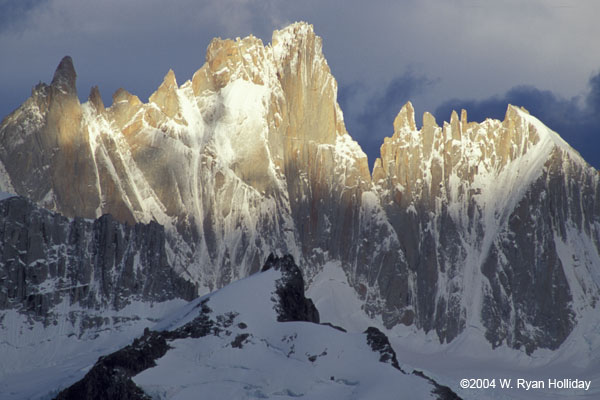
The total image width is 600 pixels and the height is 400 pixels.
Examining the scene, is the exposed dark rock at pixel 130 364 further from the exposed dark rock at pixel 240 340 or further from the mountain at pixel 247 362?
the exposed dark rock at pixel 240 340

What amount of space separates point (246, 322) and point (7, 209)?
5139 centimetres

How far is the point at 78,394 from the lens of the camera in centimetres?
15288

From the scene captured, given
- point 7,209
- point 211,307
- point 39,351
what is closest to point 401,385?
point 211,307

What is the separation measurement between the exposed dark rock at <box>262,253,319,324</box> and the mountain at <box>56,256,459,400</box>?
27.1 inches

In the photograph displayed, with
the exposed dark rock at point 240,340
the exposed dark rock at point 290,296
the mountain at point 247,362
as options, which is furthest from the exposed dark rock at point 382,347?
the exposed dark rock at point 240,340

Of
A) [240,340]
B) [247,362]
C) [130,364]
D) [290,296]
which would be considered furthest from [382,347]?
[130,364]

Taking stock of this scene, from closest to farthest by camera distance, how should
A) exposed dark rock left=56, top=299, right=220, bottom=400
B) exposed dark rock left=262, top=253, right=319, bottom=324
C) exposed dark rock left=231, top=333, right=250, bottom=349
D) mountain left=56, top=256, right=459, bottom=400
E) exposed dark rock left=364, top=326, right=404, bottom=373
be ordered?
exposed dark rock left=56, top=299, right=220, bottom=400 → mountain left=56, top=256, right=459, bottom=400 → exposed dark rock left=364, top=326, right=404, bottom=373 → exposed dark rock left=231, top=333, right=250, bottom=349 → exposed dark rock left=262, top=253, right=319, bottom=324

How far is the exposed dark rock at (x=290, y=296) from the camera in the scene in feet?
582

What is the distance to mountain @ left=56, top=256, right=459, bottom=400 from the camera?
5969 inches

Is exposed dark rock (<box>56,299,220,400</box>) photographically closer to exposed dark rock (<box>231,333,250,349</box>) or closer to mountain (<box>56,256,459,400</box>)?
mountain (<box>56,256,459,400</box>)

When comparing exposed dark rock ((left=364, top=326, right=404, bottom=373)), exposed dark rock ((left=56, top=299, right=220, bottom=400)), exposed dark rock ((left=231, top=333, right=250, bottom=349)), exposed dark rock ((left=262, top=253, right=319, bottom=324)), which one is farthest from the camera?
exposed dark rock ((left=262, top=253, right=319, bottom=324))

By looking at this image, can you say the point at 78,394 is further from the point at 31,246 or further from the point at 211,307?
the point at 31,246

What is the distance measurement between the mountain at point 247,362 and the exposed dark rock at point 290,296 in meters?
0.69

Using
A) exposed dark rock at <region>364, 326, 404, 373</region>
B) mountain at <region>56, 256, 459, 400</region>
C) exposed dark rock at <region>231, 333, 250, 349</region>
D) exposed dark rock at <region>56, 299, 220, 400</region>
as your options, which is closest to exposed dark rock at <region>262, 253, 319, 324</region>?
mountain at <region>56, 256, 459, 400</region>
